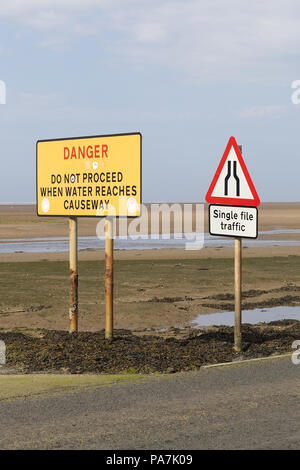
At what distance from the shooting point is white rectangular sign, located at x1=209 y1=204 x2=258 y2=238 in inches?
359

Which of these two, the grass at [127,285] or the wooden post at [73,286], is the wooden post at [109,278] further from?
the grass at [127,285]

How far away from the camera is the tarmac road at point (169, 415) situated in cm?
561

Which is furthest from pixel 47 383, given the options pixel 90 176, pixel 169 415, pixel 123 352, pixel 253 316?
pixel 253 316

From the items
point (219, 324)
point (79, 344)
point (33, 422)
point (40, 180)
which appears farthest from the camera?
point (219, 324)

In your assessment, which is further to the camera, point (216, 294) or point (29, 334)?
point (216, 294)

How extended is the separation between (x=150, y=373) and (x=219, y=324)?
22.6 feet

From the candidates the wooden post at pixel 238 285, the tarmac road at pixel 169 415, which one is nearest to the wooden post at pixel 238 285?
the wooden post at pixel 238 285

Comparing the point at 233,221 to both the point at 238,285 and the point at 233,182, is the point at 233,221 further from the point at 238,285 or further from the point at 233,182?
the point at 238,285

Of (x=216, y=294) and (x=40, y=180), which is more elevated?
(x=40, y=180)

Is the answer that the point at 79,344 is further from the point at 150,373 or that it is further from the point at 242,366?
the point at 242,366

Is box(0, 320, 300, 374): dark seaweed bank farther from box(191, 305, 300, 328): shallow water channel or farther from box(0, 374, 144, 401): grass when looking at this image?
box(191, 305, 300, 328): shallow water channel

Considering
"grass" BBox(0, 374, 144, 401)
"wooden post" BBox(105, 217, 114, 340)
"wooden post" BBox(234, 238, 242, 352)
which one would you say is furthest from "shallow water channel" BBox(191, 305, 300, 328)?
"grass" BBox(0, 374, 144, 401)

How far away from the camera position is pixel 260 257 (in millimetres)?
31828
